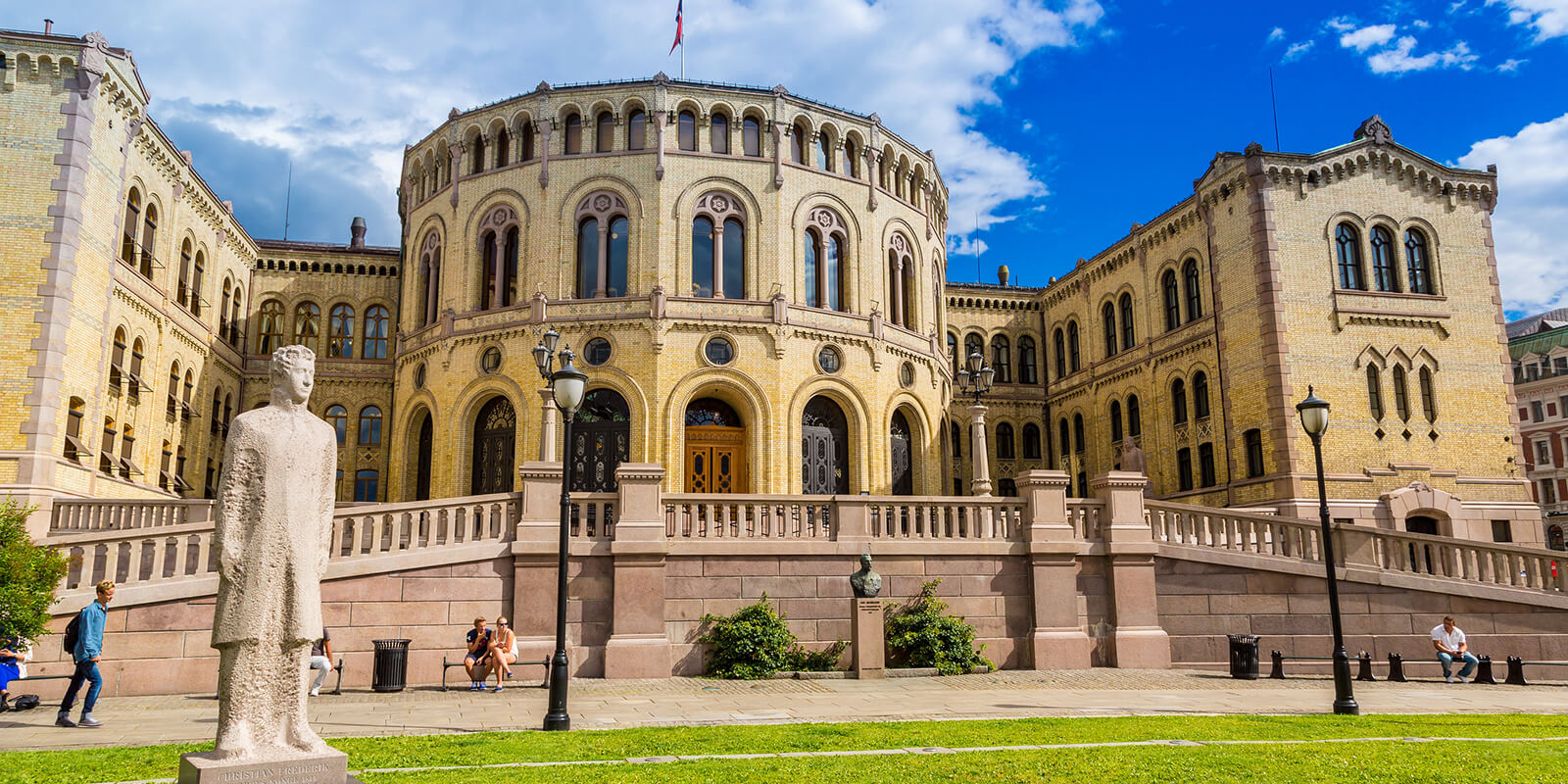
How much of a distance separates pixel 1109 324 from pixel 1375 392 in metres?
11.8

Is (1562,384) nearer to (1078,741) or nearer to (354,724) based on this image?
(1078,741)

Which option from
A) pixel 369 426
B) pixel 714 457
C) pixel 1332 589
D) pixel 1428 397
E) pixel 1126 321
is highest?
pixel 1126 321

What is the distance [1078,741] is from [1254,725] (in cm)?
285

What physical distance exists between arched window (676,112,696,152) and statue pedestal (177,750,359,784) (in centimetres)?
2768

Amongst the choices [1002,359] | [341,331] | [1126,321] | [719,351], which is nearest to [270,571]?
[719,351]

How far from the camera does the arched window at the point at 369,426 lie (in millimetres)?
39278

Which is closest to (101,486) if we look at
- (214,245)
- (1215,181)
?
(214,245)

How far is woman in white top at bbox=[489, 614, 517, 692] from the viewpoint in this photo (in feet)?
55.3

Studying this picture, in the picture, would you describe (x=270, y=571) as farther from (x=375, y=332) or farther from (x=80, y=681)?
(x=375, y=332)

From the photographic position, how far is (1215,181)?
35469 mm

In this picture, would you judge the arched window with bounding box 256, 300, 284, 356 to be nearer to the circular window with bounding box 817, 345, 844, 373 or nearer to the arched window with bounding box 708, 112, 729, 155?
the arched window with bounding box 708, 112, 729, 155

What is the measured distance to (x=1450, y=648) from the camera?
64.1ft

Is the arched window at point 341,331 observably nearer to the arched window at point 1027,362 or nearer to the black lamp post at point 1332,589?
the arched window at point 1027,362

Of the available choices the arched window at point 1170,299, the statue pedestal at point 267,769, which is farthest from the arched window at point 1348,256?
the statue pedestal at point 267,769
